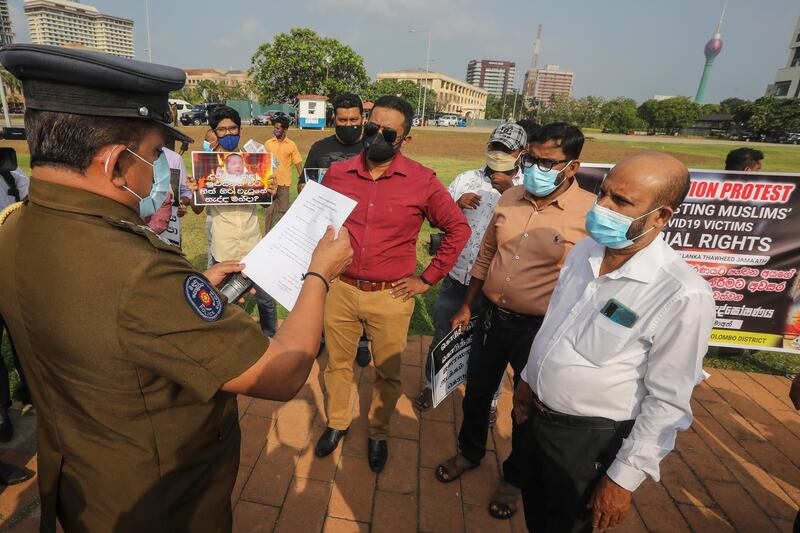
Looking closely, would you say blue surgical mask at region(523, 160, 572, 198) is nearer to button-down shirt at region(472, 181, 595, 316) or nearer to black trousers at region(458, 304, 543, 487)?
button-down shirt at region(472, 181, 595, 316)

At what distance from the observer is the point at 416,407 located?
10.9 ft

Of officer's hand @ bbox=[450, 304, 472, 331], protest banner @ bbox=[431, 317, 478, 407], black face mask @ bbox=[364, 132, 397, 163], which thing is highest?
black face mask @ bbox=[364, 132, 397, 163]

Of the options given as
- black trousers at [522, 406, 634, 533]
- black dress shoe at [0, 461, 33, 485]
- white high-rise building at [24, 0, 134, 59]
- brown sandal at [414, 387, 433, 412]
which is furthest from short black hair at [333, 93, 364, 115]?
white high-rise building at [24, 0, 134, 59]

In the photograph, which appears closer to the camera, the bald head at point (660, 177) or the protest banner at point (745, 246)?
the bald head at point (660, 177)

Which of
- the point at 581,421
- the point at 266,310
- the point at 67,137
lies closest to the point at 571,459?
the point at 581,421

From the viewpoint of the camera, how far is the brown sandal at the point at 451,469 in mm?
2619

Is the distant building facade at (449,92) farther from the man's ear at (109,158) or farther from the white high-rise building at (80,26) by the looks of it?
the man's ear at (109,158)

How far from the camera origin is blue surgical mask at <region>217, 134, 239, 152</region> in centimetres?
398

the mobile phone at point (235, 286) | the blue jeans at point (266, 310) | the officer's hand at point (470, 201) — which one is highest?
the officer's hand at point (470, 201)

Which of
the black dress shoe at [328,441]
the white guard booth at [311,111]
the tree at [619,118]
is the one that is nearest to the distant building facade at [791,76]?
the tree at [619,118]

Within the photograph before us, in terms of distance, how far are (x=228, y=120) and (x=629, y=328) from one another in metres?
3.89

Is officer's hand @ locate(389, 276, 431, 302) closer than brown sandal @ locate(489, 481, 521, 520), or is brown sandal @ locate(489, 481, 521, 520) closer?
brown sandal @ locate(489, 481, 521, 520)

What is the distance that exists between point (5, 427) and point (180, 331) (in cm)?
279

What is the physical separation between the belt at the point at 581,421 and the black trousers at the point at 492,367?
0.53 meters
